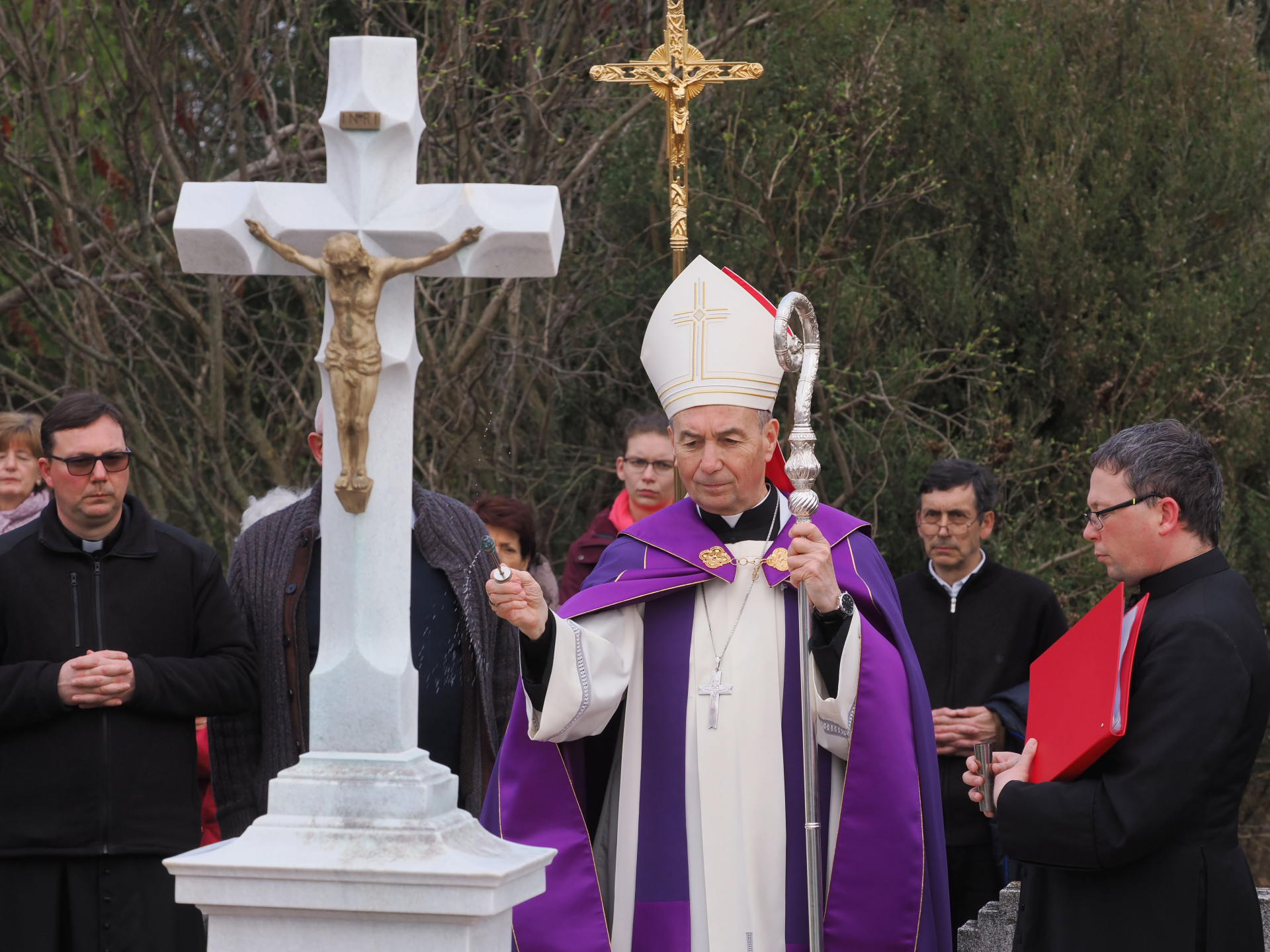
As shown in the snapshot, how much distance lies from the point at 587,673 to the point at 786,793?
0.58 meters

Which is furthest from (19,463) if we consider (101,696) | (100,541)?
(101,696)

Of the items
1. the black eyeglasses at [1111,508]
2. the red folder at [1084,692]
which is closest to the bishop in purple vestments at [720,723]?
the red folder at [1084,692]

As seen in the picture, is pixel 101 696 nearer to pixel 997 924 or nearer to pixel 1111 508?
pixel 1111 508

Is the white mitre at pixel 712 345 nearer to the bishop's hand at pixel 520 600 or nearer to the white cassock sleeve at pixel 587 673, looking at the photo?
the white cassock sleeve at pixel 587 673

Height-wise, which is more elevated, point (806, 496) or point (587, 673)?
point (806, 496)

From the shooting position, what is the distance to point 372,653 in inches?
103

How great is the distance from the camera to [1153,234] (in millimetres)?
8102

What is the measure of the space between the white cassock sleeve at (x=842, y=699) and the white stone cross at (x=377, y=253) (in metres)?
1.07

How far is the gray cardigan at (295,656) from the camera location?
3.99 m

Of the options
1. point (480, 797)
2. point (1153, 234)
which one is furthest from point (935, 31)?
point (480, 797)

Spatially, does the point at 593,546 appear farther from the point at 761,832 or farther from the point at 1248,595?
the point at 1248,595

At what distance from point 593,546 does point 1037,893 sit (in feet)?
8.41

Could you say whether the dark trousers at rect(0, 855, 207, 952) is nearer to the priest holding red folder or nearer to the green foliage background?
the priest holding red folder

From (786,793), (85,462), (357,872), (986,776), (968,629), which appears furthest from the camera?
(968,629)
